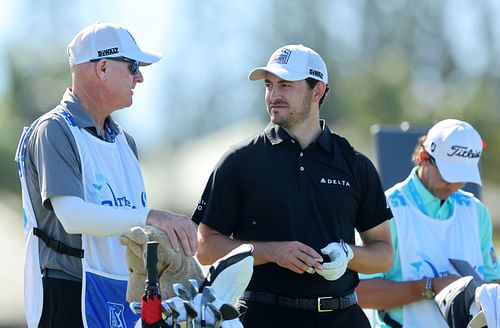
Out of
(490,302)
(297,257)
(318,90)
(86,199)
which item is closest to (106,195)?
(86,199)

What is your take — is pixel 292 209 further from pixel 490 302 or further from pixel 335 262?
pixel 490 302

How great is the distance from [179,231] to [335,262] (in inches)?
42.6

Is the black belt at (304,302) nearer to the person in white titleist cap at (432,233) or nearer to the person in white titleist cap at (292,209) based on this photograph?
the person in white titleist cap at (292,209)

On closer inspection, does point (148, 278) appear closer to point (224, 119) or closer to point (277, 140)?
point (277, 140)

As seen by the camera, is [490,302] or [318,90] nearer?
[490,302]

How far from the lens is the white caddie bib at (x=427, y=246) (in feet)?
21.7

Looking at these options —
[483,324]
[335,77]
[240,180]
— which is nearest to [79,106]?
[240,180]

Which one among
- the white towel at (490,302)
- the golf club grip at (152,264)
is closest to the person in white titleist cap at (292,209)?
the white towel at (490,302)

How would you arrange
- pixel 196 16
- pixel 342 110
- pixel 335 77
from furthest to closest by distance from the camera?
Answer: pixel 196 16, pixel 335 77, pixel 342 110

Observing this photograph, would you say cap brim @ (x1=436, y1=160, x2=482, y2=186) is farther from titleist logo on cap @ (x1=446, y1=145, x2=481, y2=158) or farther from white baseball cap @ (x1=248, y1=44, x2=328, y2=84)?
white baseball cap @ (x1=248, y1=44, x2=328, y2=84)

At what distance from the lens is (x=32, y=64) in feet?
127

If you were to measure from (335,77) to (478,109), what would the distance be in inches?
593

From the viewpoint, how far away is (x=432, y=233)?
672cm

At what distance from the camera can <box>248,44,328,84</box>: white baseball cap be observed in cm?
609
